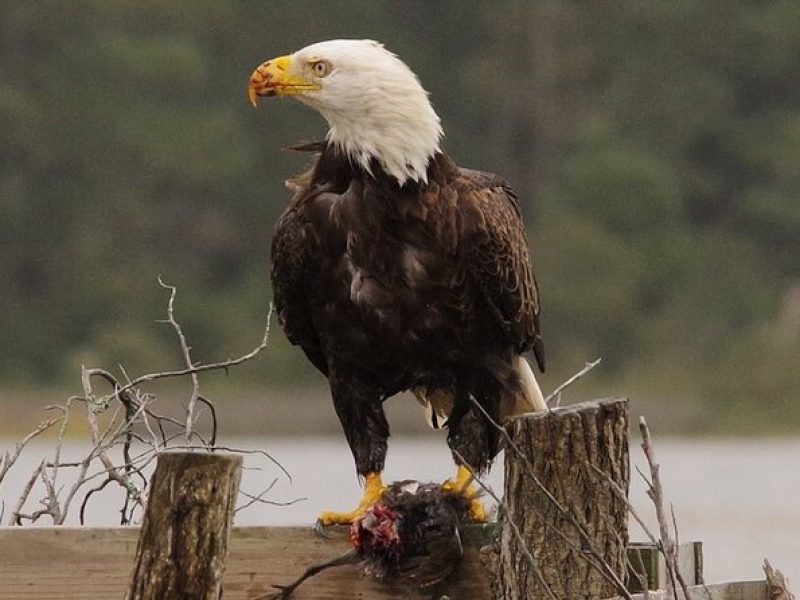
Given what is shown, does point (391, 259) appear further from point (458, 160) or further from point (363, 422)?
point (458, 160)

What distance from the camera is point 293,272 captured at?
6625 millimetres

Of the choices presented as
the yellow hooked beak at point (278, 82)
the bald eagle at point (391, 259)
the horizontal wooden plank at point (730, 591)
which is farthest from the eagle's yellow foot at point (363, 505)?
the yellow hooked beak at point (278, 82)

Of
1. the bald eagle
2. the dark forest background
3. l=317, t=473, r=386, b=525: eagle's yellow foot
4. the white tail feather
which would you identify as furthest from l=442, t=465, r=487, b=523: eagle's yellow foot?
the dark forest background

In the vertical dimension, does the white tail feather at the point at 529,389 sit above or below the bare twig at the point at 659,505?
above

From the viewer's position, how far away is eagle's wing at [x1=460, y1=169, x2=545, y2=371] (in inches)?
257

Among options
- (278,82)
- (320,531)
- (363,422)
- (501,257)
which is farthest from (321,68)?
(320,531)

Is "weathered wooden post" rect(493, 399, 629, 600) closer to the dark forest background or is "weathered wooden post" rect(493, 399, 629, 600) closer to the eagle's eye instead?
the eagle's eye

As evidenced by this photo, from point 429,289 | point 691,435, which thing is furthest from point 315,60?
point 691,435

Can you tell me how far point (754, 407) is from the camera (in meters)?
26.1

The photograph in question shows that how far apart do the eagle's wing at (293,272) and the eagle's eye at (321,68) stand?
1.08 ft

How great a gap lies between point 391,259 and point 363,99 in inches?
15.9

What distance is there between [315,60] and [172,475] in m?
1.76

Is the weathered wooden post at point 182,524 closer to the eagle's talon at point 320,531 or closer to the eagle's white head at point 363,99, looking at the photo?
the eagle's talon at point 320,531

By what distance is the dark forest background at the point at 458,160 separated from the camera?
30.4m
